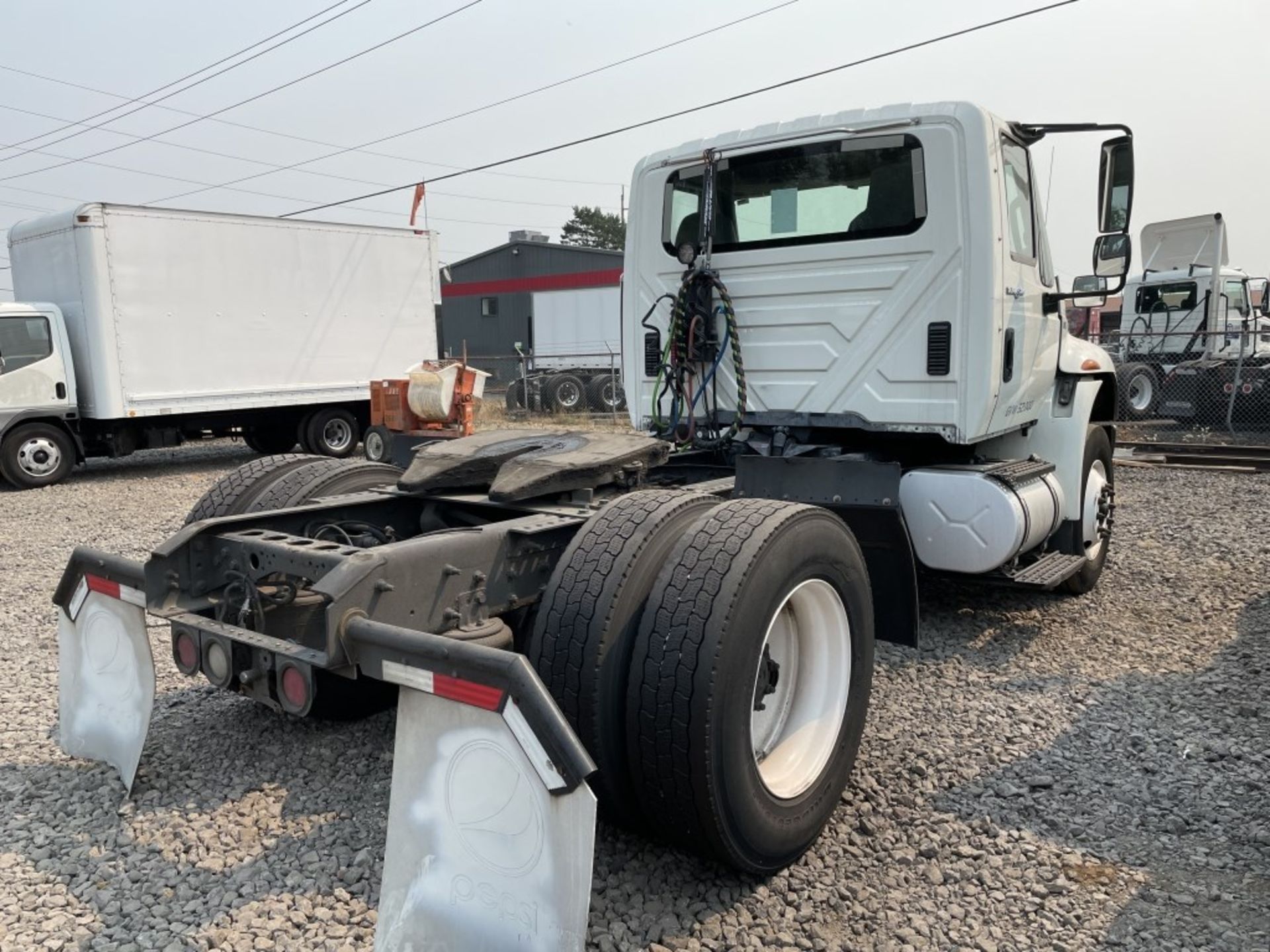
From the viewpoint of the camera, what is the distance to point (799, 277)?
483 centimetres

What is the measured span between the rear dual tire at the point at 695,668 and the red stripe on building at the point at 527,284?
32.9 metres

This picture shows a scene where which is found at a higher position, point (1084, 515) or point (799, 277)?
point (799, 277)

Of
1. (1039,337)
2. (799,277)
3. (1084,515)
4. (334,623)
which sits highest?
(799,277)

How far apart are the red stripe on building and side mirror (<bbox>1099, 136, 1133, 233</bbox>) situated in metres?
30.9

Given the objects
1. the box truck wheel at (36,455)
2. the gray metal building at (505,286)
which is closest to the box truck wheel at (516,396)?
the box truck wheel at (36,455)

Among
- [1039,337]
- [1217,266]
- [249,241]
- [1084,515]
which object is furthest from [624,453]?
[1217,266]

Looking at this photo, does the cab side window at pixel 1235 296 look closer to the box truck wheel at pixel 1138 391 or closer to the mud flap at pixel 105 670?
the box truck wheel at pixel 1138 391

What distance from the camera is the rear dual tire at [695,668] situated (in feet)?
8.60

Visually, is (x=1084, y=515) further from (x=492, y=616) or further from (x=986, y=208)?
(x=492, y=616)

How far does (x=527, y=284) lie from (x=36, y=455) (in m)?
31.2

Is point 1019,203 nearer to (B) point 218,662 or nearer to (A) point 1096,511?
(A) point 1096,511

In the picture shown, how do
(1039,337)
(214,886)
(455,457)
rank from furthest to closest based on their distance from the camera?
(1039,337)
(455,457)
(214,886)

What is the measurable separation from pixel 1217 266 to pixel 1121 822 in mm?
16542

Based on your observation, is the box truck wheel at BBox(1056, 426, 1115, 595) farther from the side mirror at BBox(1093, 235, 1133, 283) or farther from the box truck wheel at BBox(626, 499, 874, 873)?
the box truck wheel at BBox(626, 499, 874, 873)
